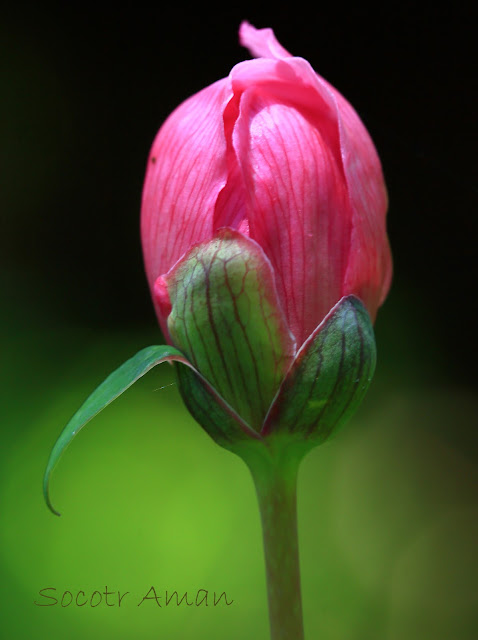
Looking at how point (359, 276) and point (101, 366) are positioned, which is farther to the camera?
point (101, 366)

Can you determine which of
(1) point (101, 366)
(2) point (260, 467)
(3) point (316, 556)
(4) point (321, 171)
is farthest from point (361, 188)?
(1) point (101, 366)

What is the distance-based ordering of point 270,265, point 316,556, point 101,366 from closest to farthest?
point 270,265
point 316,556
point 101,366

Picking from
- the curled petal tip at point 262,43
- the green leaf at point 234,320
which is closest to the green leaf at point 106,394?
the green leaf at point 234,320

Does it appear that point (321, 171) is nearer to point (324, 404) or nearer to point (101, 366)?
point (324, 404)

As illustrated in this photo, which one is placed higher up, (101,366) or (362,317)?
(362,317)

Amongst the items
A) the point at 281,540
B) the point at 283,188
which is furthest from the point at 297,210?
the point at 281,540

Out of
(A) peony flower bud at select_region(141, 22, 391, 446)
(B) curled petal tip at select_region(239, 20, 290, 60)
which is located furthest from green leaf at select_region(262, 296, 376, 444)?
(B) curled petal tip at select_region(239, 20, 290, 60)

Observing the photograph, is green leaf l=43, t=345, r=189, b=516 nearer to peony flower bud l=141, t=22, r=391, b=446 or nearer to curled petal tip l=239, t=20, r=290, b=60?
peony flower bud l=141, t=22, r=391, b=446
